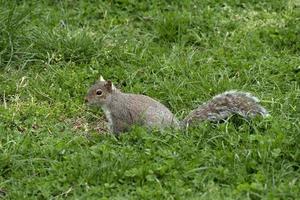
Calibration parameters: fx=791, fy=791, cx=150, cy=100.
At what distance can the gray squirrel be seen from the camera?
5262mm

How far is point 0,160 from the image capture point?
4.93m

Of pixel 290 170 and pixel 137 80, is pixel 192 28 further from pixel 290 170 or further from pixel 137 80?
pixel 290 170

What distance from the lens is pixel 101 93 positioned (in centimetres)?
563

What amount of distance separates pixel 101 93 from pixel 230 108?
96 cm

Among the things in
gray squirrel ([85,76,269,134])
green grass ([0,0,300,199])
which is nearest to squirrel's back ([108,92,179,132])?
gray squirrel ([85,76,269,134])

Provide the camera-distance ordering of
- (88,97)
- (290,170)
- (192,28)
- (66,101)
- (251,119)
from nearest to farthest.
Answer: (290,170), (251,119), (88,97), (66,101), (192,28)

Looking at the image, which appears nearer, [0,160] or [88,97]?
[0,160]

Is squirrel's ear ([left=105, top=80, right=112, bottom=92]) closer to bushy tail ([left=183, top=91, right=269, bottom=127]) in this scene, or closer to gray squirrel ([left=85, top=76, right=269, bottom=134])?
gray squirrel ([left=85, top=76, right=269, bottom=134])

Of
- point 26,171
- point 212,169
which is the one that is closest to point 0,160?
point 26,171

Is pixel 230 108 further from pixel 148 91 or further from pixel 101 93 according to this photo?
pixel 148 91

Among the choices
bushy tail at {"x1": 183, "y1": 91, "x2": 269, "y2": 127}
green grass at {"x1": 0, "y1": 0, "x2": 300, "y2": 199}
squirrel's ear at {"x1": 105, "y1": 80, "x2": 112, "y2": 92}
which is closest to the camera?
green grass at {"x1": 0, "y1": 0, "x2": 300, "y2": 199}

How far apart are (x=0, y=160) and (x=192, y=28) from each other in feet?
9.38

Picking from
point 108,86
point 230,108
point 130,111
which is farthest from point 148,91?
point 230,108

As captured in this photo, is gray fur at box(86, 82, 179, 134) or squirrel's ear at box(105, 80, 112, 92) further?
squirrel's ear at box(105, 80, 112, 92)
